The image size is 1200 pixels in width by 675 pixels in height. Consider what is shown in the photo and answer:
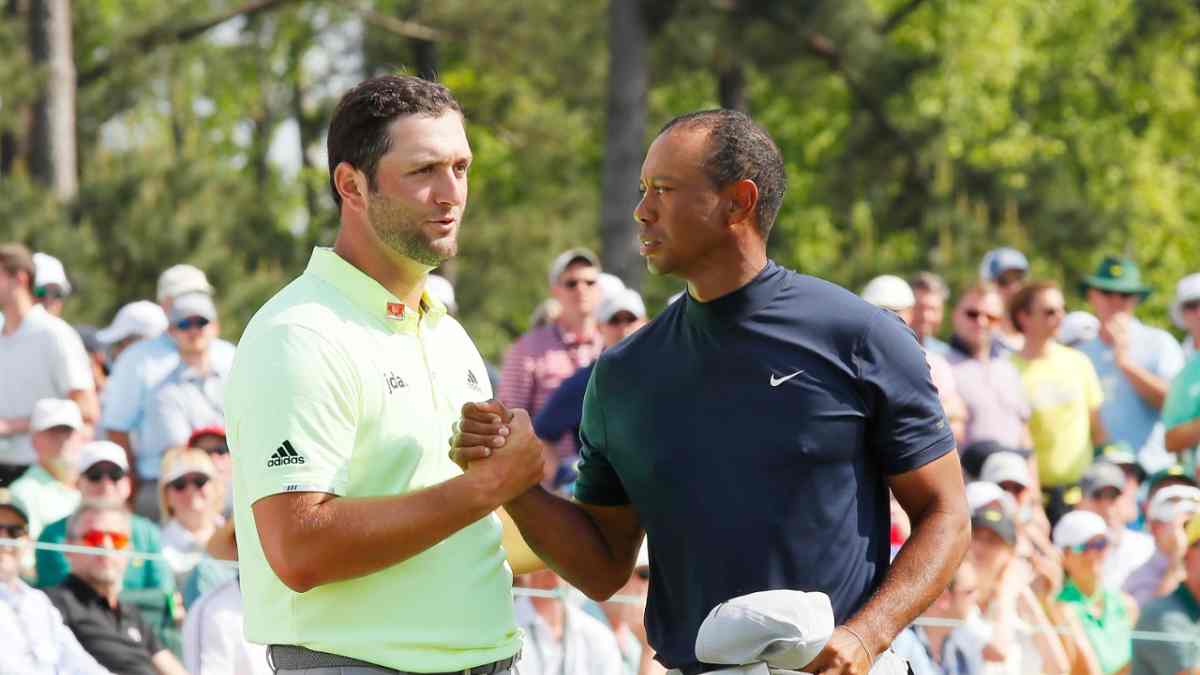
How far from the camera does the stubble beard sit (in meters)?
3.48

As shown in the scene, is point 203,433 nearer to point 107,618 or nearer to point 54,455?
point 54,455

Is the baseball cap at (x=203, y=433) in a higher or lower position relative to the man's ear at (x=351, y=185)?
lower

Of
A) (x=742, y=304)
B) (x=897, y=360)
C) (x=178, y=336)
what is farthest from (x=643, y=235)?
(x=178, y=336)

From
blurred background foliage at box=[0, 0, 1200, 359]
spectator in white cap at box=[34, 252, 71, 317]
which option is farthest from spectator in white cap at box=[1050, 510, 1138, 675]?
blurred background foliage at box=[0, 0, 1200, 359]

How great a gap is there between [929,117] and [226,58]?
11.9 m

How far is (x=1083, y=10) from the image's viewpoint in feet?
112

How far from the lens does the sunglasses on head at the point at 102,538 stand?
7289 millimetres

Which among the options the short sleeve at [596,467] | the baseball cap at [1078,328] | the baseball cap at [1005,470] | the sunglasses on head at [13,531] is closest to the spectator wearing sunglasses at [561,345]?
the baseball cap at [1005,470]

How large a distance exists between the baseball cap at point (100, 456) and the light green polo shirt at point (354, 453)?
4.56 metres

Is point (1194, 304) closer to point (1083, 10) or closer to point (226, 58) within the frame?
point (226, 58)

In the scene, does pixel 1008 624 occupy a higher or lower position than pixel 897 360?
lower

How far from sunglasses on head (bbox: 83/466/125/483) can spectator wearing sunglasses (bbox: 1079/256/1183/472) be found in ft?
16.4

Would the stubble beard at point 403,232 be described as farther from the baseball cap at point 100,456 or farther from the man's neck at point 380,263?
the baseball cap at point 100,456

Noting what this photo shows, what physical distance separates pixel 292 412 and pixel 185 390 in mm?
5909
